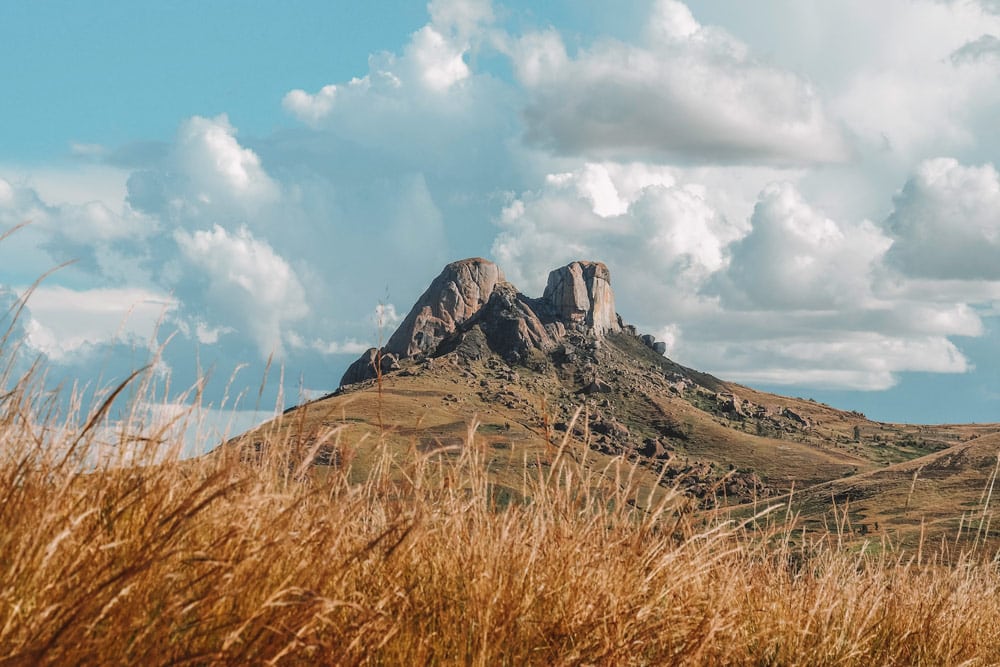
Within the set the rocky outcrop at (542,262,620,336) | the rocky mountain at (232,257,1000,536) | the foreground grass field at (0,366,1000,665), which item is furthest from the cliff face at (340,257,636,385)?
the foreground grass field at (0,366,1000,665)

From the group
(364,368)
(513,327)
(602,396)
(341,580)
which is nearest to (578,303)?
(513,327)

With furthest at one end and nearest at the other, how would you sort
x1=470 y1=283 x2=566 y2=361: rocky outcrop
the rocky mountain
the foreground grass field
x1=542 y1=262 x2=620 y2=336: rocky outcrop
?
x1=542 y1=262 x2=620 y2=336: rocky outcrop → x1=470 y1=283 x2=566 y2=361: rocky outcrop → the rocky mountain → the foreground grass field

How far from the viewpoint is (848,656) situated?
4742 mm

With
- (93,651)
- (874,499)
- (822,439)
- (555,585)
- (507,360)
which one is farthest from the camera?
(507,360)

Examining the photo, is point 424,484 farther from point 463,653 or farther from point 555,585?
point 463,653

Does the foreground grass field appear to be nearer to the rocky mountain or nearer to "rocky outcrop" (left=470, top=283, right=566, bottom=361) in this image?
the rocky mountain

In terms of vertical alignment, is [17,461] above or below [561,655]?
above

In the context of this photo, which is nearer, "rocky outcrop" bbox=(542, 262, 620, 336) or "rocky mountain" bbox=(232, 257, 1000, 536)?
"rocky mountain" bbox=(232, 257, 1000, 536)

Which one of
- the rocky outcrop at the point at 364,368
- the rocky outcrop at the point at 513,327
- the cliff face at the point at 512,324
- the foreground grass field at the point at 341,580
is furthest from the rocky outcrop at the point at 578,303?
the foreground grass field at the point at 341,580

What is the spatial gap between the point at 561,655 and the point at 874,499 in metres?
43.2

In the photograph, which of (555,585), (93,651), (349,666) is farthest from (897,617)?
(93,651)

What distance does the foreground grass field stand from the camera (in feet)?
8.30

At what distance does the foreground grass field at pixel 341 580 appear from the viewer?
2.53 meters

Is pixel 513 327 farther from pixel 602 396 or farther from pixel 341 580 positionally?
pixel 341 580
